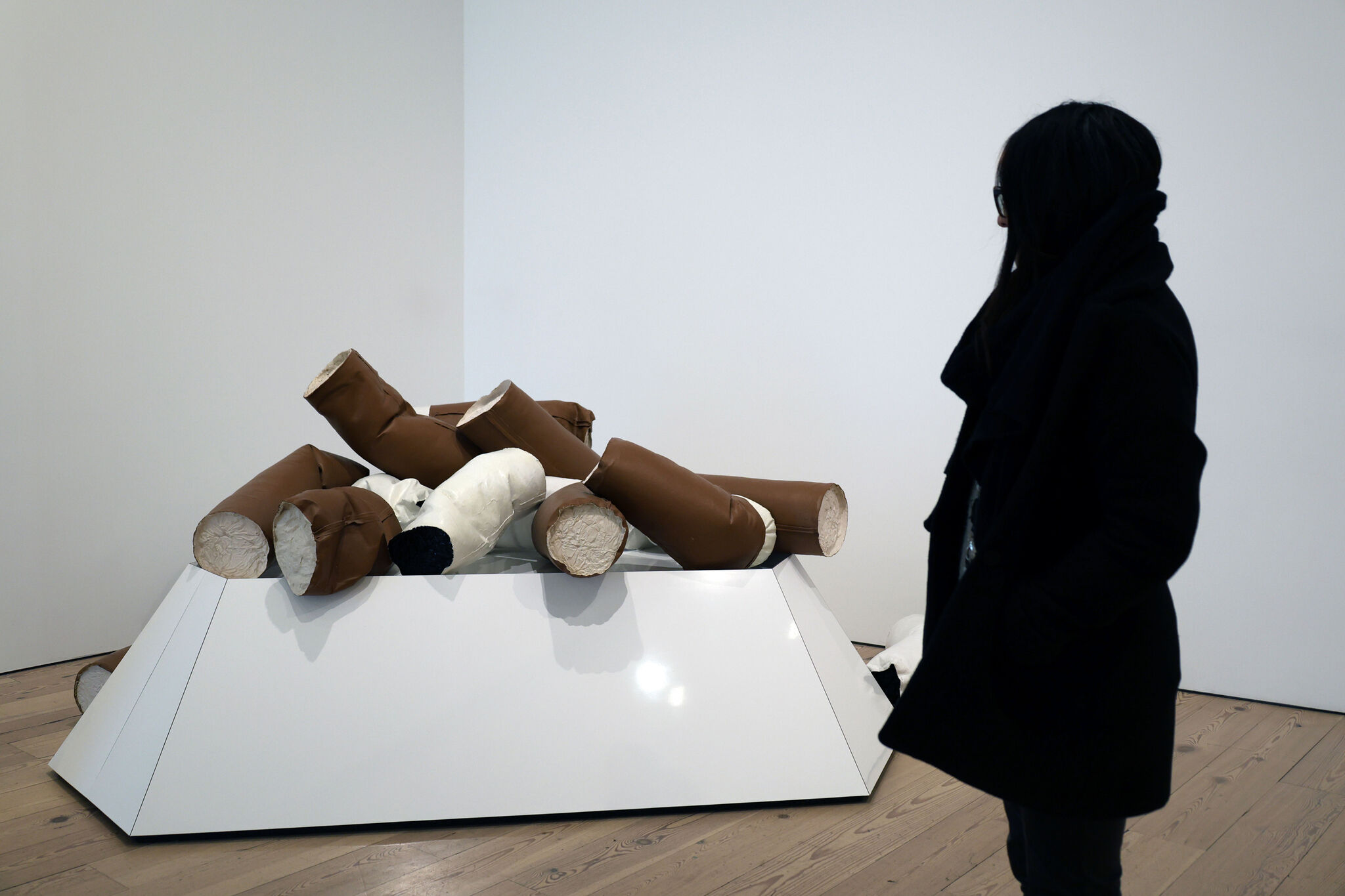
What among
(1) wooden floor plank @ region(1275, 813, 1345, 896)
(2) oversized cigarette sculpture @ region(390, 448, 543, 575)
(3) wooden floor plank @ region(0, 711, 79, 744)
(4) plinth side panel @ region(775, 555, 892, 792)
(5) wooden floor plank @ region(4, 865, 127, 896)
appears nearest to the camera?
(5) wooden floor plank @ region(4, 865, 127, 896)

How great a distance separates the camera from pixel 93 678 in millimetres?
2248

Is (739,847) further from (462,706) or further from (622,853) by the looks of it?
(462,706)

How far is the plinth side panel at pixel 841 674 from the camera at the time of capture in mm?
2041

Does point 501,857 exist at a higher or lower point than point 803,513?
lower

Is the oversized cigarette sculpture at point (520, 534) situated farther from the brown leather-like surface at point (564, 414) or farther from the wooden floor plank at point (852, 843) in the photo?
the wooden floor plank at point (852, 843)

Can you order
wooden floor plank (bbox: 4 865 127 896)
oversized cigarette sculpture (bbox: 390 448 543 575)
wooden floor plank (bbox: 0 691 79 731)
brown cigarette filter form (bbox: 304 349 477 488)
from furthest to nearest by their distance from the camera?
wooden floor plank (bbox: 0 691 79 731) < brown cigarette filter form (bbox: 304 349 477 488) < oversized cigarette sculpture (bbox: 390 448 543 575) < wooden floor plank (bbox: 4 865 127 896)

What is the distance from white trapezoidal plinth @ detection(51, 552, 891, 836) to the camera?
1.80 metres

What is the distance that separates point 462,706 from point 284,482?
69 centimetres

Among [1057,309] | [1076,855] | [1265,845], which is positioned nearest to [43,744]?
[1076,855]

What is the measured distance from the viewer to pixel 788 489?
2.24m

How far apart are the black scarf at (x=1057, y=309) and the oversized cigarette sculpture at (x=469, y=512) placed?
1230 mm

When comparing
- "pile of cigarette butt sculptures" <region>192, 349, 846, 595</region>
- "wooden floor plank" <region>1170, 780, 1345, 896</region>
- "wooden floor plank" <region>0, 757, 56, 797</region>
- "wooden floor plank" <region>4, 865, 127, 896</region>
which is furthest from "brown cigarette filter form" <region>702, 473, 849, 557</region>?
"wooden floor plank" <region>0, 757, 56, 797</region>

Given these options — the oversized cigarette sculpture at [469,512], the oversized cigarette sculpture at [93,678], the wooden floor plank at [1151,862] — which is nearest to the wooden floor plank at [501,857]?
the oversized cigarette sculpture at [469,512]

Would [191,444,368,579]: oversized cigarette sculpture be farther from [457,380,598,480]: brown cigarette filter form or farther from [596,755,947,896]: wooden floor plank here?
[596,755,947,896]: wooden floor plank
